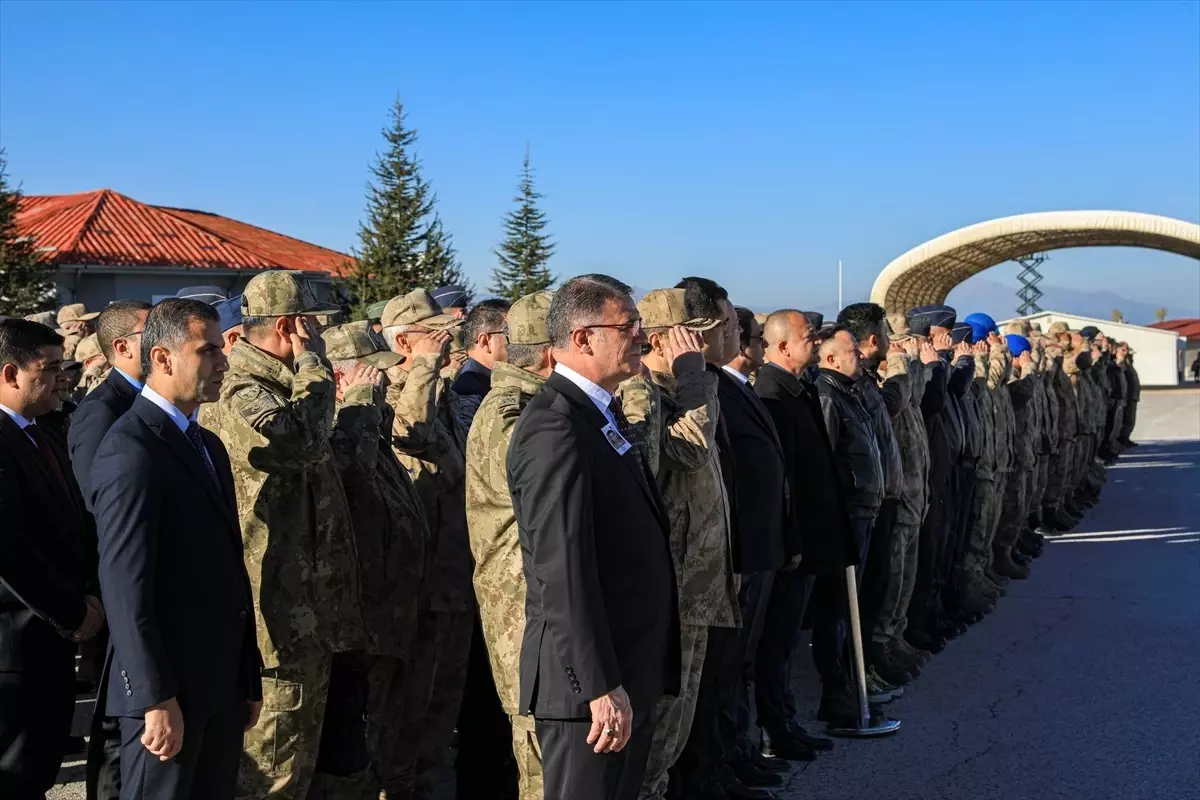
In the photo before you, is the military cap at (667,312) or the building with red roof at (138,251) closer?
the military cap at (667,312)

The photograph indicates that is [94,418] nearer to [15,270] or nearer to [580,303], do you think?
[580,303]

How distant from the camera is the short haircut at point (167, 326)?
146 inches

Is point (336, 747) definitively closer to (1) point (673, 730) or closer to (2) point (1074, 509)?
(1) point (673, 730)

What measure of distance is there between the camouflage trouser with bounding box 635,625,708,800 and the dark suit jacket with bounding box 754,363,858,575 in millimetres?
1561

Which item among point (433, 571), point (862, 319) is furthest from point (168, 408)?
point (862, 319)

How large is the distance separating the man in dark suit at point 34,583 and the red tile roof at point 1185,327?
78.9m

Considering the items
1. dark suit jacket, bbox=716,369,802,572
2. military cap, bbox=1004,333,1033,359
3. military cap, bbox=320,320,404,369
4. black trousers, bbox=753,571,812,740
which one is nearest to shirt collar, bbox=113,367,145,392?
military cap, bbox=320,320,404,369

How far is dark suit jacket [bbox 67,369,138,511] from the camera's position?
187 inches

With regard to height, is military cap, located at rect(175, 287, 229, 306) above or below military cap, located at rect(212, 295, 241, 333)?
above

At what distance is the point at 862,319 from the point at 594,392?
14.4 feet

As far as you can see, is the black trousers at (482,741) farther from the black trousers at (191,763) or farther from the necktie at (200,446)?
the necktie at (200,446)

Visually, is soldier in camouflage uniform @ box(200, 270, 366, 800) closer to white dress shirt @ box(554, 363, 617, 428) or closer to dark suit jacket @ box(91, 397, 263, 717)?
dark suit jacket @ box(91, 397, 263, 717)

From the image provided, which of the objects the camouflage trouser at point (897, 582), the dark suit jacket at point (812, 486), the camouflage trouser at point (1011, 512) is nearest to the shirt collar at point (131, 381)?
the dark suit jacket at point (812, 486)

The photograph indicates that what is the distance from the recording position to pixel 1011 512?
1147 centimetres
